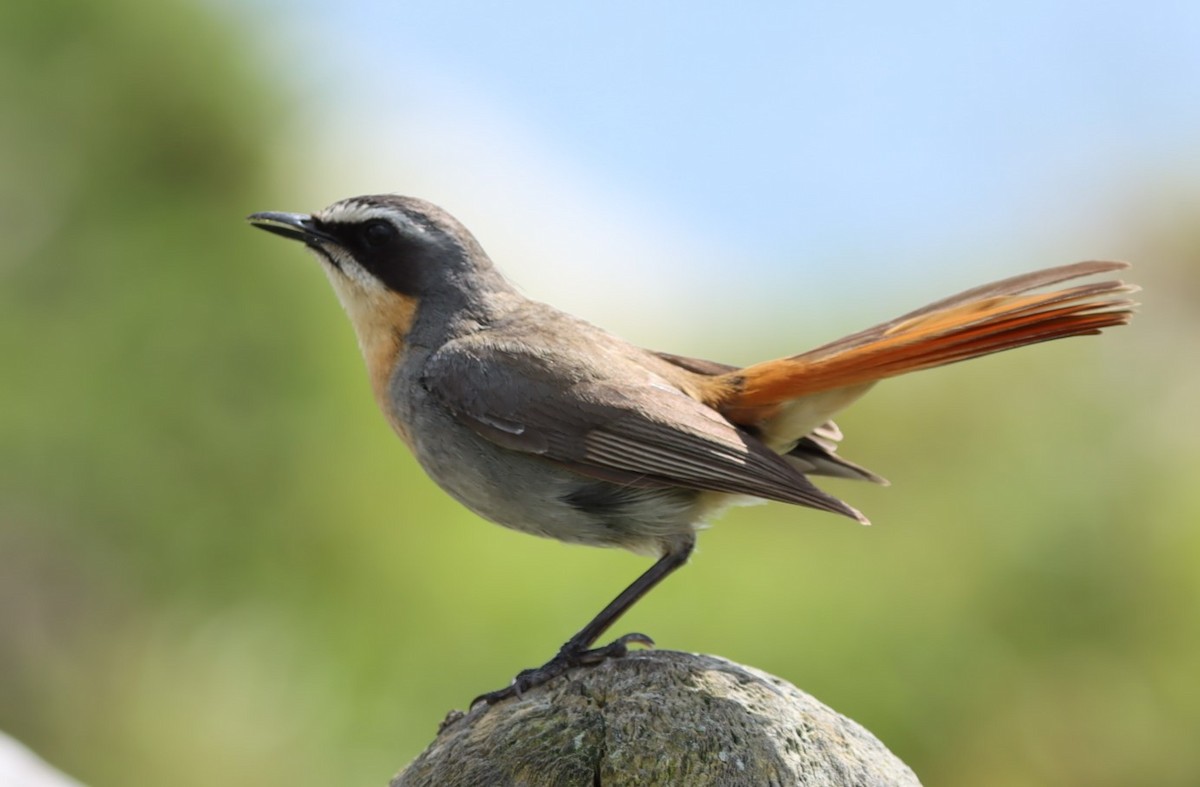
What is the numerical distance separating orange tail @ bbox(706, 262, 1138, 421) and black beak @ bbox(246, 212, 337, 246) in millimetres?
1450

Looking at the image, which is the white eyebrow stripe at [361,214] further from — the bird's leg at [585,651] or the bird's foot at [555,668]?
the bird's foot at [555,668]

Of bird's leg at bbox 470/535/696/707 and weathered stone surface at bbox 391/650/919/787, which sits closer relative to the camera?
weathered stone surface at bbox 391/650/919/787

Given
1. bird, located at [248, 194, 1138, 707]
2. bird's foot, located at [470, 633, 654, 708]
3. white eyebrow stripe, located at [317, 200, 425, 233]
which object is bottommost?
bird's foot, located at [470, 633, 654, 708]

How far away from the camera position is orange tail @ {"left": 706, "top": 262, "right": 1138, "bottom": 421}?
147 inches

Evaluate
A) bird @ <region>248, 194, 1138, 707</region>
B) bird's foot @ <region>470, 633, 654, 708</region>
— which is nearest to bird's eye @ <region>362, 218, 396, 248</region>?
bird @ <region>248, 194, 1138, 707</region>

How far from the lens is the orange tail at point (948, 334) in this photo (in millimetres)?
3723

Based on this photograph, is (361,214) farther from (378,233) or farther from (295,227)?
(295,227)

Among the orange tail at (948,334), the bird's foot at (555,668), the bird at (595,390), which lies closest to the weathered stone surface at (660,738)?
the bird's foot at (555,668)

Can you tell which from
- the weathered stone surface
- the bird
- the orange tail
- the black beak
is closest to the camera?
the weathered stone surface

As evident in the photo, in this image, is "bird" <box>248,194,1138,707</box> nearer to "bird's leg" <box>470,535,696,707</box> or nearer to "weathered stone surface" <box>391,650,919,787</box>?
"bird's leg" <box>470,535,696,707</box>

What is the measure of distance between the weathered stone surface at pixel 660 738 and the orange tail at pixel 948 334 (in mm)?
961

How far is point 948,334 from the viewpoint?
3.85 meters

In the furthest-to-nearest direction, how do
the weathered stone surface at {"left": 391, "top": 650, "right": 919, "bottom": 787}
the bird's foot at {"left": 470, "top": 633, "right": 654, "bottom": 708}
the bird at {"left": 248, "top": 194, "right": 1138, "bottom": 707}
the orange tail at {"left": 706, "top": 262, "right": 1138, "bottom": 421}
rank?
the bird at {"left": 248, "top": 194, "right": 1138, "bottom": 707}, the orange tail at {"left": 706, "top": 262, "right": 1138, "bottom": 421}, the bird's foot at {"left": 470, "top": 633, "right": 654, "bottom": 708}, the weathered stone surface at {"left": 391, "top": 650, "right": 919, "bottom": 787}

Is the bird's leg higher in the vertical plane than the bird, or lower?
lower
